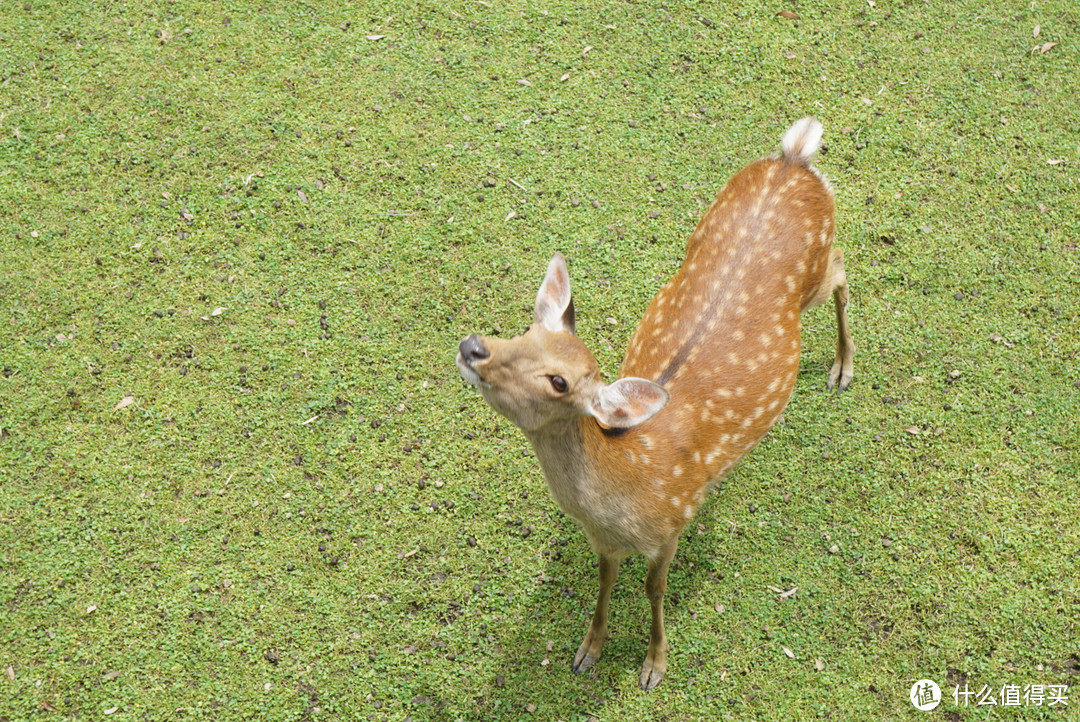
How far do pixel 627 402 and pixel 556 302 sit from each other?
0.58 meters

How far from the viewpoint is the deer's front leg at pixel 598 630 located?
454 centimetres

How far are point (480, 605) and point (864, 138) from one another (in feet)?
14.5

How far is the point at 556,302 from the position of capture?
156 inches

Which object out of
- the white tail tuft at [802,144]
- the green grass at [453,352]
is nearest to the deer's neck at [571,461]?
the green grass at [453,352]

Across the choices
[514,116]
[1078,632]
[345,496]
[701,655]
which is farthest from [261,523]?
[1078,632]

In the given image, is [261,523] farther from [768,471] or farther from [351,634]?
[768,471]

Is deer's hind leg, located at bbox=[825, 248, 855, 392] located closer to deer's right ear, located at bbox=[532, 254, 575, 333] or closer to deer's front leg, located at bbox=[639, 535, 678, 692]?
deer's front leg, located at bbox=[639, 535, 678, 692]

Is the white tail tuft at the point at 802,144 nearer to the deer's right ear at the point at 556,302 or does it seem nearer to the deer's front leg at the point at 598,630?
the deer's right ear at the point at 556,302

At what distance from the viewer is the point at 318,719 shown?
4625mm

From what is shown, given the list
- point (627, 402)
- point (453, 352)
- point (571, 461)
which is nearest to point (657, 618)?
point (571, 461)

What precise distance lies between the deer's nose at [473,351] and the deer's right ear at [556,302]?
448 millimetres

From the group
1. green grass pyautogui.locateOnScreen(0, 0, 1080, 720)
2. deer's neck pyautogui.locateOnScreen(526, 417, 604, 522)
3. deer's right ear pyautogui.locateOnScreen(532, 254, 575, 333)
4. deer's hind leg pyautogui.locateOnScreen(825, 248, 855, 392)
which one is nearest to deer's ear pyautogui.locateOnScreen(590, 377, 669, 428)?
deer's neck pyautogui.locateOnScreen(526, 417, 604, 522)

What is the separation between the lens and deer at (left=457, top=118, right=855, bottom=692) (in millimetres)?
3680

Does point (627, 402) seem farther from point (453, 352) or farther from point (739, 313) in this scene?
point (453, 352)
